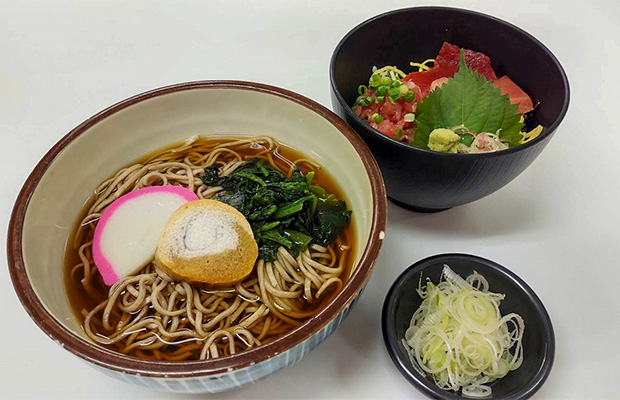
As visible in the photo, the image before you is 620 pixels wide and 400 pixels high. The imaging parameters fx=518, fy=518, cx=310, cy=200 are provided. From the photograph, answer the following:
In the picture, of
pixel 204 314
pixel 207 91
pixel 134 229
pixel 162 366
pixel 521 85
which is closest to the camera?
pixel 162 366

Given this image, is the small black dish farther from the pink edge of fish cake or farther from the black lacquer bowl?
the pink edge of fish cake

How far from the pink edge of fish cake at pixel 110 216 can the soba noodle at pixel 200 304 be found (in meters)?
0.03

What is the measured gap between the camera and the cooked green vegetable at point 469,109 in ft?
5.79

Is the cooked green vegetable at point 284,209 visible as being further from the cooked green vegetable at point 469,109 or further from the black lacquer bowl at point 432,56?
the cooked green vegetable at point 469,109

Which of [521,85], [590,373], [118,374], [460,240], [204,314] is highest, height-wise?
[521,85]

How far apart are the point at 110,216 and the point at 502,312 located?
121cm

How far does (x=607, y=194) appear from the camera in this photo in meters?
1.99

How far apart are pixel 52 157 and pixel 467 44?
1.55 metres

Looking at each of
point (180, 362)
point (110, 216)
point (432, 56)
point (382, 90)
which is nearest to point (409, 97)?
point (382, 90)

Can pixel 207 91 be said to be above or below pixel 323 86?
above

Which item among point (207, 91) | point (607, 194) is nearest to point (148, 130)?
point (207, 91)

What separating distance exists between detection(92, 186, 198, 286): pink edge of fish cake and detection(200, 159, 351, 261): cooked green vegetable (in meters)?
0.11

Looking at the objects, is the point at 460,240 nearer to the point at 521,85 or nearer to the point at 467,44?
the point at 521,85

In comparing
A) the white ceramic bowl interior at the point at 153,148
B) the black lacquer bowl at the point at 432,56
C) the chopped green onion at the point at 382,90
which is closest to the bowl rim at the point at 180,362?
the white ceramic bowl interior at the point at 153,148
